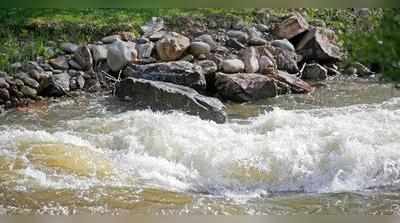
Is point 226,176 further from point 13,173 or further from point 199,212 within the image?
point 13,173

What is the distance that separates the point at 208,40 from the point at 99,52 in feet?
1.42

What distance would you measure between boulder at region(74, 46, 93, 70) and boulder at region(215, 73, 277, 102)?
1.65ft

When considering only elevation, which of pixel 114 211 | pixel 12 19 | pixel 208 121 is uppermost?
pixel 12 19

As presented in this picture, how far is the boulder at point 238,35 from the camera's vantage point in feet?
8.93

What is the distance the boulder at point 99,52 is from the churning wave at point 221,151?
0.82 ft

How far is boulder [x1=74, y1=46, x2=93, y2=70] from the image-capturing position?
107 inches

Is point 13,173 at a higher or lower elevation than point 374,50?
lower

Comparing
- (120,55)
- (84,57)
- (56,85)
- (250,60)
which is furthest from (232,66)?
(56,85)

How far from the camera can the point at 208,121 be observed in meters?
2.59

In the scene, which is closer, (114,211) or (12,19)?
(114,211)

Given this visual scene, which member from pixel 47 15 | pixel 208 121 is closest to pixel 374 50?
pixel 208 121

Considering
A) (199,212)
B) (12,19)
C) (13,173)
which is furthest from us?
(12,19)

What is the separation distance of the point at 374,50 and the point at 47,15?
53.4 inches

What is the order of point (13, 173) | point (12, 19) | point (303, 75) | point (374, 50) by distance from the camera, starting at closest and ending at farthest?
point (374, 50), point (13, 173), point (12, 19), point (303, 75)
